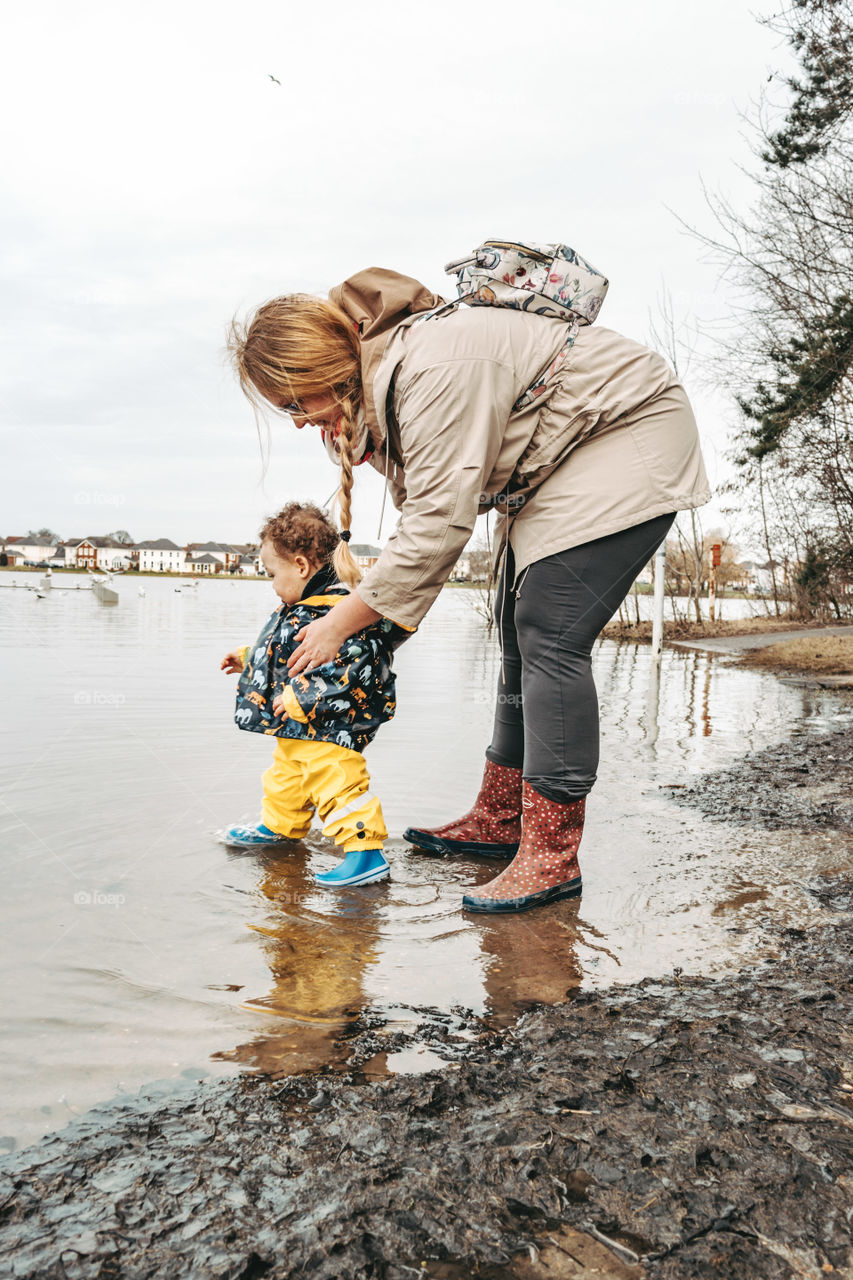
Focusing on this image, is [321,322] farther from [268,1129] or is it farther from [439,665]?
[439,665]

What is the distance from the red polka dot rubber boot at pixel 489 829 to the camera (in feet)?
9.77

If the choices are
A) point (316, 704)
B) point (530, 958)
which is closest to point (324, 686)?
point (316, 704)

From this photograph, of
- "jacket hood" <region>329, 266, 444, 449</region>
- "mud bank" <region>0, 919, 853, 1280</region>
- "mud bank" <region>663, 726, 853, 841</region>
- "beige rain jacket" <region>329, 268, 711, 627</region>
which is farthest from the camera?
"mud bank" <region>663, 726, 853, 841</region>

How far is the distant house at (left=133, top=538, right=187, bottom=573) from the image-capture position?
6212 centimetres

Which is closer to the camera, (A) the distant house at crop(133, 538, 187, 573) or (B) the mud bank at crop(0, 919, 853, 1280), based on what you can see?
(B) the mud bank at crop(0, 919, 853, 1280)

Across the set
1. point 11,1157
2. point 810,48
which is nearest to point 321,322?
point 11,1157

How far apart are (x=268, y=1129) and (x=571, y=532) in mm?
1557

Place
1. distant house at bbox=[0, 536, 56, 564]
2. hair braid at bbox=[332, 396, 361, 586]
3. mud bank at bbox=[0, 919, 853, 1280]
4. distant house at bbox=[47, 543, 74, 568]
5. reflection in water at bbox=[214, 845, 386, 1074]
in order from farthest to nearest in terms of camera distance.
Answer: distant house at bbox=[0, 536, 56, 564]
distant house at bbox=[47, 543, 74, 568]
hair braid at bbox=[332, 396, 361, 586]
reflection in water at bbox=[214, 845, 386, 1074]
mud bank at bbox=[0, 919, 853, 1280]

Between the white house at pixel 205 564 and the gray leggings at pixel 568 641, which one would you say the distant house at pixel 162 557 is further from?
the gray leggings at pixel 568 641

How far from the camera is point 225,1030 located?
5.52 feet

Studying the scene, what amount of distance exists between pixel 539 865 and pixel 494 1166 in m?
1.27

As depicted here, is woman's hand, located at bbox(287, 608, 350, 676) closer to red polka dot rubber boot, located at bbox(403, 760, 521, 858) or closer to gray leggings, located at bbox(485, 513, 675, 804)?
gray leggings, located at bbox(485, 513, 675, 804)

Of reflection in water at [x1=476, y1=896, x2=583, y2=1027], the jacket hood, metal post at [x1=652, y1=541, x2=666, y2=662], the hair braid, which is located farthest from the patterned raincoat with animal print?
metal post at [x1=652, y1=541, x2=666, y2=662]

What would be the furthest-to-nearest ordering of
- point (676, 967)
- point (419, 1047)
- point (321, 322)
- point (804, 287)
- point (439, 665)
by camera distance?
point (804, 287) < point (439, 665) < point (321, 322) < point (676, 967) < point (419, 1047)
